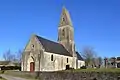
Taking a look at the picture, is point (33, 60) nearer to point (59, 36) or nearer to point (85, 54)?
point (59, 36)

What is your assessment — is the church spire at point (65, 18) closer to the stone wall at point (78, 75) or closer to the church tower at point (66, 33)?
the church tower at point (66, 33)

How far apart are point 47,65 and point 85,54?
43.8 m

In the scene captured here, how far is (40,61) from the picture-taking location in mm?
51969

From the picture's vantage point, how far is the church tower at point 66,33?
6575 centimetres

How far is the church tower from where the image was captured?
216ft

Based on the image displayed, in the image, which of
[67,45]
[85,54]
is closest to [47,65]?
[67,45]

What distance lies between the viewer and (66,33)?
6631 cm

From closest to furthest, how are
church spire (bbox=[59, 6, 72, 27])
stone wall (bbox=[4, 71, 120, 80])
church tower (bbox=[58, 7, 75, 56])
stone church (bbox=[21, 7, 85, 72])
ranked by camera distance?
1. stone wall (bbox=[4, 71, 120, 80])
2. stone church (bbox=[21, 7, 85, 72])
3. church tower (bbox=[58, 7, 75, 56])
4. church spire (bbox=[59, 6, 72, 27])

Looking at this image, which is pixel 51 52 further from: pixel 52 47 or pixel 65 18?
pixel 65 18

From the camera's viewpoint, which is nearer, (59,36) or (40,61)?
(40,61)

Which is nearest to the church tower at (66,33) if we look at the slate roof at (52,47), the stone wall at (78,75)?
the slate roof at (52,47)

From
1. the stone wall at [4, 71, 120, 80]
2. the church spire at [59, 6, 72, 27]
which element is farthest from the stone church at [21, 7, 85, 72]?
the stone wall at [4, 71, 120, 80]

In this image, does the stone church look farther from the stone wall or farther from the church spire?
the stone wall

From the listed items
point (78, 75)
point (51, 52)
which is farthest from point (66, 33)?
point (78, 75)
